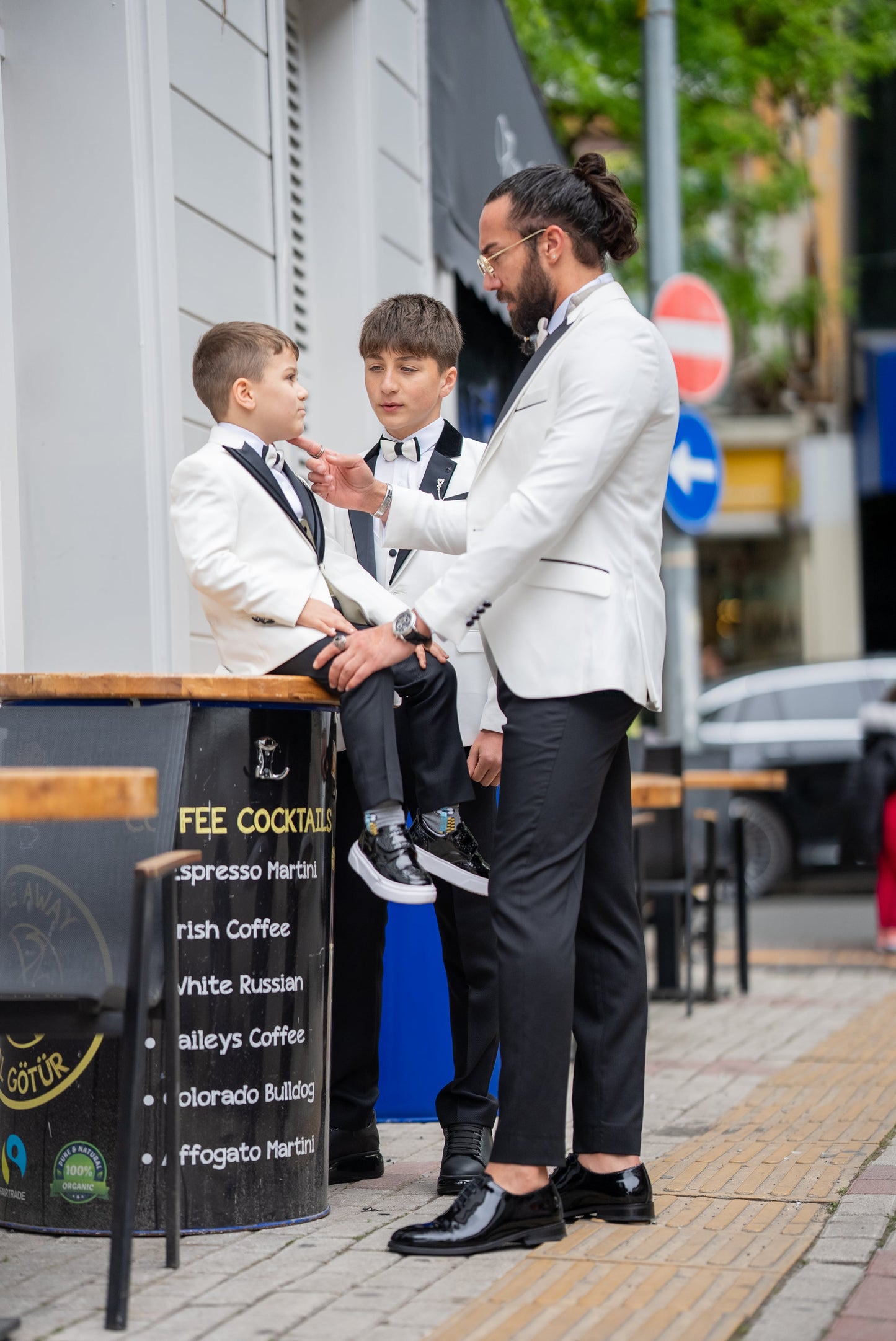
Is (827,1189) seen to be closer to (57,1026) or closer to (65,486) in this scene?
(57,1026)

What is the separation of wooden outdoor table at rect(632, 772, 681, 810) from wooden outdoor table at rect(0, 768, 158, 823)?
3879mm

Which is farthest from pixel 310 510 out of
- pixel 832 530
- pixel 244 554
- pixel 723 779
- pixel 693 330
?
pixel 832 530

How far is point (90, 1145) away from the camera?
3537 mm

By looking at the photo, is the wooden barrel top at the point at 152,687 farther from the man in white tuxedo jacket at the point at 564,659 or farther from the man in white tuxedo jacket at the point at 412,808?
the man in white tuxedo jacket at the point at 412,808

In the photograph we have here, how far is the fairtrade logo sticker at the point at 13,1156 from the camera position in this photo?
3.63m

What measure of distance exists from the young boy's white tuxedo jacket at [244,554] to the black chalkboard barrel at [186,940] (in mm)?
175

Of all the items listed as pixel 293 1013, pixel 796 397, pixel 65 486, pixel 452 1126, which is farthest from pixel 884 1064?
pixel 796 397

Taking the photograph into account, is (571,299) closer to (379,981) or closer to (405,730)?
(405,730)

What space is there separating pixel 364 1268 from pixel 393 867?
2.67 ft

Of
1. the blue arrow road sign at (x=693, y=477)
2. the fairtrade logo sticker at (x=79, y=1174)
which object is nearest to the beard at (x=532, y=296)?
the fairtrade logo sticker at (x=79, y=1174)

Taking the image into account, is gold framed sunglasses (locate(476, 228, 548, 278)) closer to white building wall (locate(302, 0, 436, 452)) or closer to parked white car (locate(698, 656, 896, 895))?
white building wall (locate(302, 0, 436, 452))

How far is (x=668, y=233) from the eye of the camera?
9.59 metres

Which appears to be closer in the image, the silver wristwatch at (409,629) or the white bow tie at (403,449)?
the silver wristwatch at (409,629)

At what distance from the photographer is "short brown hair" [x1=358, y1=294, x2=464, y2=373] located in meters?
4.23
